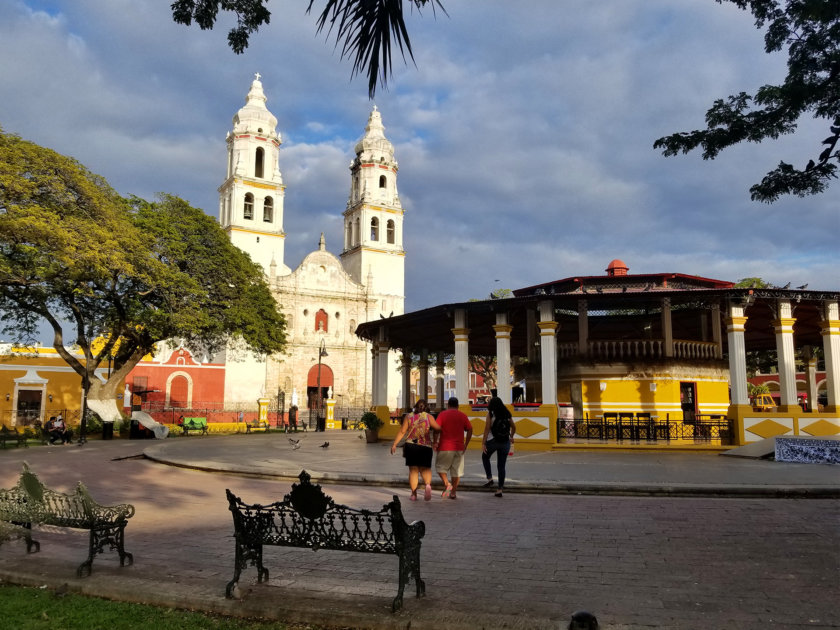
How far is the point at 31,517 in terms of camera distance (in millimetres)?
5355

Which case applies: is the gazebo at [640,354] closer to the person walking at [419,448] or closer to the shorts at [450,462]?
the shorts at [450,462]

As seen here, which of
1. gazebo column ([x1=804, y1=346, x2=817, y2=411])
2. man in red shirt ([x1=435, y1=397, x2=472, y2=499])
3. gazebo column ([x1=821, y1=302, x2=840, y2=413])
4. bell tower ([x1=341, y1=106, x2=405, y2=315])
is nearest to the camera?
man in red shirt ([x1=435, y1=397, x2=472, y2=499])

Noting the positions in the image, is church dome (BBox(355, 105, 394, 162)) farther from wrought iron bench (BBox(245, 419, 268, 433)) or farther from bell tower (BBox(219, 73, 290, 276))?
wrought iron bench (BBox(245, 419, 268, 433))

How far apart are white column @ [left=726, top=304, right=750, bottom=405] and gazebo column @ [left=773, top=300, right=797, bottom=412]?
1357 mm

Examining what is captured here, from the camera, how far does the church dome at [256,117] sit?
50344 millimetres

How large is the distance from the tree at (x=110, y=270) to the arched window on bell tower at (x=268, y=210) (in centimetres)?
2096

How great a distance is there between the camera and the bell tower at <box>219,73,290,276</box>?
4894 cm

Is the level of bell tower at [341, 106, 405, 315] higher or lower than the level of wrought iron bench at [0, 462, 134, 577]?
higher

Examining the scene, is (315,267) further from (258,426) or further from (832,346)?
(832,346)

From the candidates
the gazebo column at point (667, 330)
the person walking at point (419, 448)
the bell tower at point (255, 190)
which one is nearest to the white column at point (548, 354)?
the gazebo column at point (667, 330)

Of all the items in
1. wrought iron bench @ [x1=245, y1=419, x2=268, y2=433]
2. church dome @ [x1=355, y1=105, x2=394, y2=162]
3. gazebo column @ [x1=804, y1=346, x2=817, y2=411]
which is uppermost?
church dome @ [x1=355, y1=105, x2=394, y2=162]

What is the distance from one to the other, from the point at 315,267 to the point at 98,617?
159ft

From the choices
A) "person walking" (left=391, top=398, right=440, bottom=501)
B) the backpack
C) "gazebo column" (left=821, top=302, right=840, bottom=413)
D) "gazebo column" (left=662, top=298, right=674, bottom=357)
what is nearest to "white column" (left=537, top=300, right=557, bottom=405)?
"gazebo column" (left=662, top=298, right=674, bottom=357)

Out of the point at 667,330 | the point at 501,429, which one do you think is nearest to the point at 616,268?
the point at 667,330
